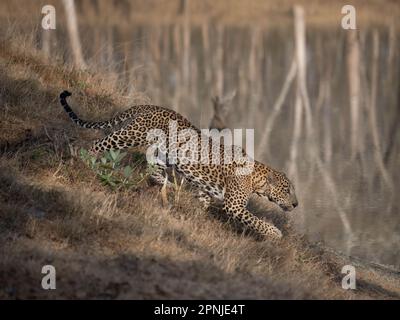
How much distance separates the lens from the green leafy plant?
953 centimetres

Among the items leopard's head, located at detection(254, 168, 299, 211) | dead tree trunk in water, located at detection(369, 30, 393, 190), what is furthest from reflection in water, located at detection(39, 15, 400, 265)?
leopard's head, located at detection(254, 168, 299, 211)

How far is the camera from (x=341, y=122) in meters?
25.5

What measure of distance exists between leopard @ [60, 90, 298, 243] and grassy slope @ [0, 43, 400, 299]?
0.28m

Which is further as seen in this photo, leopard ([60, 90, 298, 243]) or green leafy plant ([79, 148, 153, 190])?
leopard ([60, 90, 298, 243])

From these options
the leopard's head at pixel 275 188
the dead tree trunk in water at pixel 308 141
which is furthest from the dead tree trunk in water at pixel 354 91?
the leopard's head at pixel 275 188

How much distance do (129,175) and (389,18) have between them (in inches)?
1229

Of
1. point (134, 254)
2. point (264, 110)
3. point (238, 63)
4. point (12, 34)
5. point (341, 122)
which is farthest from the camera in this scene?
point (238, 63)

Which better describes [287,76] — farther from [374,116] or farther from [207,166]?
[207,166]

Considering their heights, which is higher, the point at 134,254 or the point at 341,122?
the point at 341,122

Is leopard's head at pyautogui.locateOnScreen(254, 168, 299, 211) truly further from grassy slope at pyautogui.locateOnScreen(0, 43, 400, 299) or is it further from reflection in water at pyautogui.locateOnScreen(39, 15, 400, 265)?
reflection in water at pyautogui.locateOnScreen(39, 15, 400, 265)

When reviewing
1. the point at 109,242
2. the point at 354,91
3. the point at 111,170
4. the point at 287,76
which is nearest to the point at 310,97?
the point at 354,91

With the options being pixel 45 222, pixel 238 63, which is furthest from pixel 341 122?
pixel 45 222

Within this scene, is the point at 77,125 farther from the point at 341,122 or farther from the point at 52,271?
the point at 341,122

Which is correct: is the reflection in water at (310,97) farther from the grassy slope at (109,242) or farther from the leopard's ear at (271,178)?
the grassy slope at (109,242)
